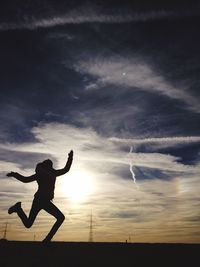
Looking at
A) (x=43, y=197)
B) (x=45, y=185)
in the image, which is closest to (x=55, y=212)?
(x=43, y=197)

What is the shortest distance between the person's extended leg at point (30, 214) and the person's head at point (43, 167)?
2.46ft

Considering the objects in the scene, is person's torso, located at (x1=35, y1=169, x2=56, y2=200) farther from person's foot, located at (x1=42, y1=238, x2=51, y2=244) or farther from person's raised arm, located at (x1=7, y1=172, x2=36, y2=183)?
person's foot, located at (x1=42, y1=238, x2=51, y2=244)

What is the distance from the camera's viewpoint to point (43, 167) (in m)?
7.77

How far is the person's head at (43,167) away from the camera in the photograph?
25.4ft

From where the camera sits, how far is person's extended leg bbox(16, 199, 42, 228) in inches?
304

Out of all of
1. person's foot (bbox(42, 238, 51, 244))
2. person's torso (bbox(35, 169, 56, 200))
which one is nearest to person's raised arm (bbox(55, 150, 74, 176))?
person's torso (bbox(35, 169, 56, 200))

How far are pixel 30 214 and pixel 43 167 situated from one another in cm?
129
